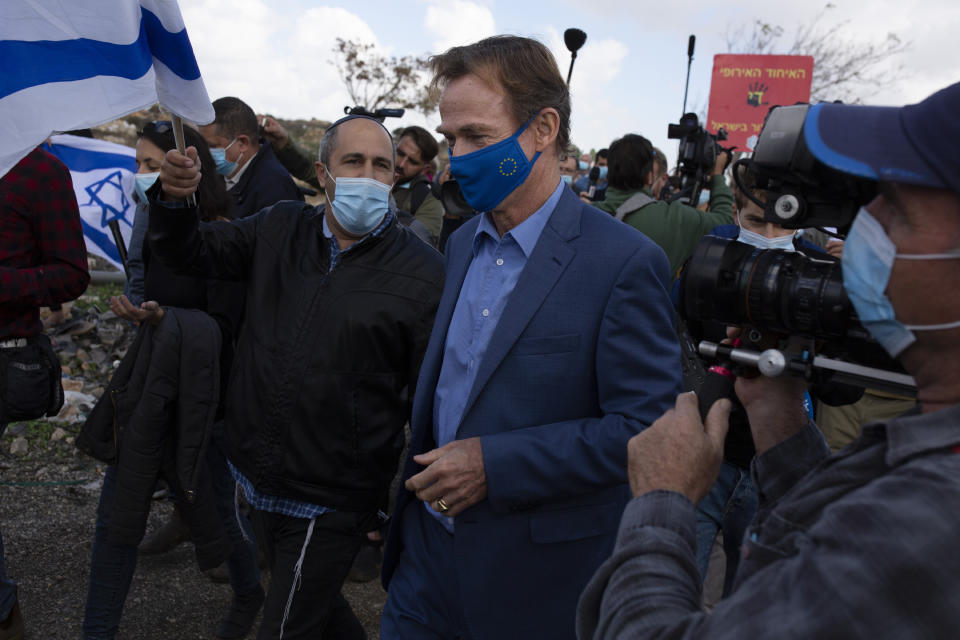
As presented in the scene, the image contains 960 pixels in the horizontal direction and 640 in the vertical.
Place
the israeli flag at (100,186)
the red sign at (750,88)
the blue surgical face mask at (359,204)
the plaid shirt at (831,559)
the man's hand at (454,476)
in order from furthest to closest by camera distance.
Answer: the red sign at (750,88) → the israeli flag at (100,186) → the blue surgical face mask at (359,204) → the man's hand at (454,476) → the plaid shirt at (831,559)

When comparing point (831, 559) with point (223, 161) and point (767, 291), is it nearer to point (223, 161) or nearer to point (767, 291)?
point (767, 291)

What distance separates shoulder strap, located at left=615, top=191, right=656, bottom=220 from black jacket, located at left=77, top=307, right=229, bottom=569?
97.9 inches

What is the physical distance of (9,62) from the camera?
222 cm

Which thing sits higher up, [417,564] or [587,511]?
[587,511]

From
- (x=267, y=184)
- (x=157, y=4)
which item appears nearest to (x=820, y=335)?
(x=157, y=4)

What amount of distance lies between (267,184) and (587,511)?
311cm

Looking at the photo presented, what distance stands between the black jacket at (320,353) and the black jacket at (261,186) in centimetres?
152

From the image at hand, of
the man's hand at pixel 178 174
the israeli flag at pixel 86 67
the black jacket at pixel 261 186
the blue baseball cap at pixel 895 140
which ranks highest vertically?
the israeli flag at pixel 86 67

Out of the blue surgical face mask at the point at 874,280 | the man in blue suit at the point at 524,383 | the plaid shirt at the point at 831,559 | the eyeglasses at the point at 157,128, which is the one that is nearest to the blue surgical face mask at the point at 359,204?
the man in blue suit at the point at 524,383

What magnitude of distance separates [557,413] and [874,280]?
1.06 meters

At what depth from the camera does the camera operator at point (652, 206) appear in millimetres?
4438

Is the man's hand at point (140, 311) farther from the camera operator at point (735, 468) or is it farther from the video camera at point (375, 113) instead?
the camera operator at point (735, 468)

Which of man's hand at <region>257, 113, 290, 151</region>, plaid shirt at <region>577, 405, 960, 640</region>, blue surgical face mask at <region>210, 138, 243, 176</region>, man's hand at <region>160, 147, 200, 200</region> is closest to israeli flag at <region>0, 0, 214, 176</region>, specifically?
man's hand at <region>160, 147, 200, 200</region>

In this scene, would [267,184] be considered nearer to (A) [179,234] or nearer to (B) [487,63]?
(A) [179,234]
